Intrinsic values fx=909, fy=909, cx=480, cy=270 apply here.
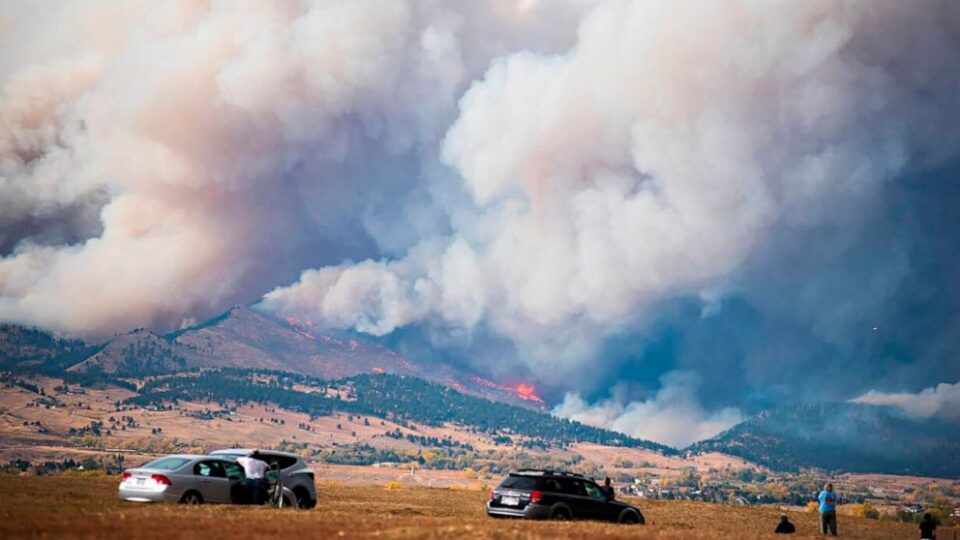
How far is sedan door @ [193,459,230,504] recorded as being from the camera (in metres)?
→ 42.8

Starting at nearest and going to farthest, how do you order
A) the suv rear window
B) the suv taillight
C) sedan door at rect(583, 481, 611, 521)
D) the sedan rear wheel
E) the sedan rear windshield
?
the suv taillight
the sedan rear wheel
the sedan rear windshield
the suv rear window
sedan door at rect(583, 481, 611, 521)

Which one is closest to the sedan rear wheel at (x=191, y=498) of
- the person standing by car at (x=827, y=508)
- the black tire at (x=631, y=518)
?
the black tire at (x=631, y=518)

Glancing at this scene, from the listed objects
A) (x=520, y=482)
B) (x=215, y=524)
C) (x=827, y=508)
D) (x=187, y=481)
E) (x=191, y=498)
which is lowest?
(x=215, y=524)

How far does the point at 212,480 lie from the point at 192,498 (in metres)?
1.47

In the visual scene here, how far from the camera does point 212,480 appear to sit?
142 feet

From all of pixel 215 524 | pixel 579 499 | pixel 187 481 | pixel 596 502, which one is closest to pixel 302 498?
pixel 187 481

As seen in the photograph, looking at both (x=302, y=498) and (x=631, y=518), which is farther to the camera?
(x=631, y=518)

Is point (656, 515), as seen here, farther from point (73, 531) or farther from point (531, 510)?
point (73, 531)

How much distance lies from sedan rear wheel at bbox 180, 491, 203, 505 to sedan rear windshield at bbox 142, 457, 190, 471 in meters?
1.40

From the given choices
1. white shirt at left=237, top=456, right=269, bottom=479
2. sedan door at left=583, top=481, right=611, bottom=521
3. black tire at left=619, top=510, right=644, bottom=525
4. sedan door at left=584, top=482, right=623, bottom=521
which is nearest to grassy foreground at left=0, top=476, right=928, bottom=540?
sedan door at left=583, top=481, right=611, bottom=521

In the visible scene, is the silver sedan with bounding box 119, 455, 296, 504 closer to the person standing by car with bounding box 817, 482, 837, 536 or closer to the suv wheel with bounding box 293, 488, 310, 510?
the suv wheel with bounding box 293, 488, 310, 510

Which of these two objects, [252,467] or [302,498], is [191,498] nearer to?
[252,467]

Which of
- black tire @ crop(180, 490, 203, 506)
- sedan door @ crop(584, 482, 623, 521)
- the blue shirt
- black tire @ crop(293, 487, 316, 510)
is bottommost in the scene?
black tire @ crop(180, 490, 203, 506)

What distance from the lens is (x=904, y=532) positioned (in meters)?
71.2
